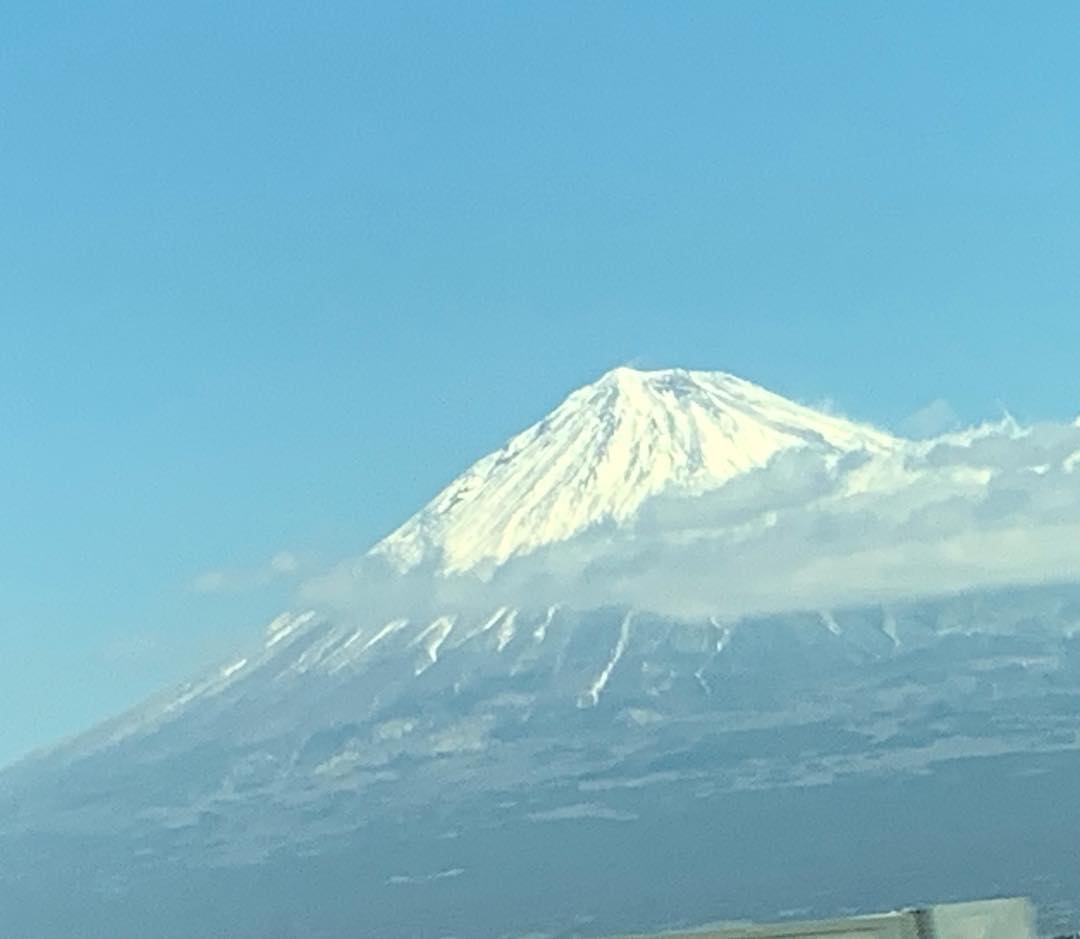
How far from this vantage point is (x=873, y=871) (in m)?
107

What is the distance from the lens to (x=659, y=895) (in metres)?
105

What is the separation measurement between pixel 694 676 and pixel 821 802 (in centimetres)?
1054

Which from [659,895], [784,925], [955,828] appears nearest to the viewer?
[784,925]

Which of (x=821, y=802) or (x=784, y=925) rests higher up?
(x=821, y=802)

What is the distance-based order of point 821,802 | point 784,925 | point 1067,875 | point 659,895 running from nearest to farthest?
point 784,925 < point 1067,875 < point 659,895 < point 821,802

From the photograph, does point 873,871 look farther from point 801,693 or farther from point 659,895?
point 801,693

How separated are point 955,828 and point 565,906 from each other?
22492 millimetres

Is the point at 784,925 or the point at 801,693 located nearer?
the point at 784,925

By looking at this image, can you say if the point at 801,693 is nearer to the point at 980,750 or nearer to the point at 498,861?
the point at 980,750

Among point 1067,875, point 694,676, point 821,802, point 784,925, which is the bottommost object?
point 784,925

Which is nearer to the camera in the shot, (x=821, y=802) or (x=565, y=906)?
(x=565, y=906)

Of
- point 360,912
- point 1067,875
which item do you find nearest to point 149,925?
point 360,912

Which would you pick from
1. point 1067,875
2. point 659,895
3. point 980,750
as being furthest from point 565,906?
point 980,750

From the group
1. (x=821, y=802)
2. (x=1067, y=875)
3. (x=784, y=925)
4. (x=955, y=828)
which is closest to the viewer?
(x=784, y=925)
